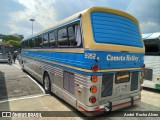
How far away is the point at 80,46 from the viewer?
4770 mm

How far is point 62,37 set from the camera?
6.03 m

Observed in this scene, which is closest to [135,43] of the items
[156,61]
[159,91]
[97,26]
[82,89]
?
[97,26]

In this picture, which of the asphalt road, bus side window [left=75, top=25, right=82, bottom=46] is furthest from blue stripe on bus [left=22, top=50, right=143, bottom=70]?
the asphalt road

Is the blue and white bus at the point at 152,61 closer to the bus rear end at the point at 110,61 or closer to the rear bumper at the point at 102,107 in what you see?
the bus rear end at the point at 110,61

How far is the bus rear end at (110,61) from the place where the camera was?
4.50m

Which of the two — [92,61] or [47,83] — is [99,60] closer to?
[92,61]

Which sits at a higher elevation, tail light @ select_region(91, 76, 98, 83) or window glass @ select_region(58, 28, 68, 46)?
window glass @ select_region(58, 28, 68, 46)

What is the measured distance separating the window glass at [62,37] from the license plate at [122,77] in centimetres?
199

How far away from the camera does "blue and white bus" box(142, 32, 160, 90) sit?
827 cm

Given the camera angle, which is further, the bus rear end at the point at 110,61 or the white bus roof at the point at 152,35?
the white bus roof at the point at 152,35

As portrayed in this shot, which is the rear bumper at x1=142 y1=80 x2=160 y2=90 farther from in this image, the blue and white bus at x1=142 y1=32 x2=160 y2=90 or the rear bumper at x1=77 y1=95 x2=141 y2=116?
the rear bumper at x1=77 y1=95 x2=141 y2=116

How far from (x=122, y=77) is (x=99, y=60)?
1179 mm

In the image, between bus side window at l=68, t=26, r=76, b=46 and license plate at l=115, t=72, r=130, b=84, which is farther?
bus side window at l=68, t=26, r=76, b=46

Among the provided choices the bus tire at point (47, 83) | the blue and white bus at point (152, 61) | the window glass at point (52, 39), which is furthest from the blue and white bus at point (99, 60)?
the blue and white bus at point (152, 61)
